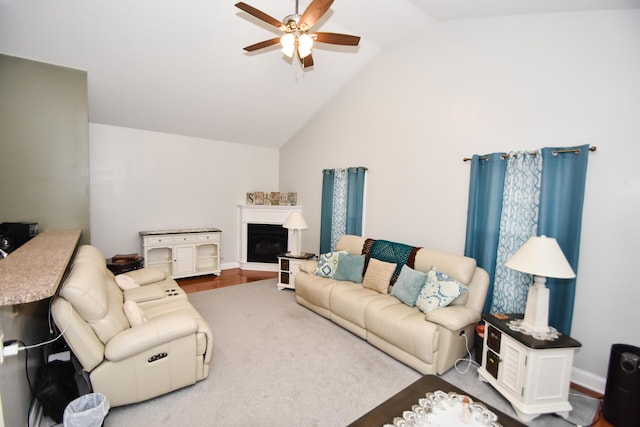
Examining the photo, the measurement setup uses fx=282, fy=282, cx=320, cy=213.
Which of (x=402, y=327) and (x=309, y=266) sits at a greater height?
(x=309, y=266)

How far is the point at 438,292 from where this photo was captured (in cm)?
271

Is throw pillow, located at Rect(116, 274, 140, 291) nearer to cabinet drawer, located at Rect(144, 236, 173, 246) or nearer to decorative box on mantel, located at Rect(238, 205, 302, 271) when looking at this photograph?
cabinet drawer, located at Rect(144, 236, 173, 246)

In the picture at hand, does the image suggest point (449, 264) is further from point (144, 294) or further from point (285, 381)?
point (144, 294)

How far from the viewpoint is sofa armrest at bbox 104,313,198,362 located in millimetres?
1932

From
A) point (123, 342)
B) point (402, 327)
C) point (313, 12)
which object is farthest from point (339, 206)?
point (123, 342)

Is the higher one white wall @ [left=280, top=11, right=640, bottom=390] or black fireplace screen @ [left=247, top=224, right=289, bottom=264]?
white wall @ [left=280, top=11, right=640, bottom=390]

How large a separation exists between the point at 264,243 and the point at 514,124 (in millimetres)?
4573

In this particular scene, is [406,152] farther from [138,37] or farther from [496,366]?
[138,37]

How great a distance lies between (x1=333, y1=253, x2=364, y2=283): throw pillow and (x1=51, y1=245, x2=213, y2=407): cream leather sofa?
184 cm

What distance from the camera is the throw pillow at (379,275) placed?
10.8 ft

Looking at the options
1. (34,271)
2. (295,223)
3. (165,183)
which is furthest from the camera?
(165,183)

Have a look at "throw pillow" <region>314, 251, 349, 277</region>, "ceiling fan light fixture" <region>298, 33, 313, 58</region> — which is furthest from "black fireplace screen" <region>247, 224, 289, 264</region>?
"ceiling fan light fixture" <region>298, 33, 313, 58</region>

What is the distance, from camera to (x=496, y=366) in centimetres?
228

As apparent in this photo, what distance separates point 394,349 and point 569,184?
2.10 meters
